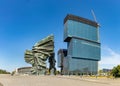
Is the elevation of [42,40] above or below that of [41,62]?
above

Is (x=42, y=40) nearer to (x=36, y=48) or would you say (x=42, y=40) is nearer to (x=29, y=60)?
(x=36, y=48)

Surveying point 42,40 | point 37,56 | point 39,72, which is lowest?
point 39,72

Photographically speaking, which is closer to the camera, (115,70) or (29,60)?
(115,70)

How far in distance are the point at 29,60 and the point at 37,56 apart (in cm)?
838

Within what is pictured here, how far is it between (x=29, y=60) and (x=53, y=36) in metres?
21.4

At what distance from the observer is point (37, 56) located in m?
127

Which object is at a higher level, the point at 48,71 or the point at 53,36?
the point at 53,36

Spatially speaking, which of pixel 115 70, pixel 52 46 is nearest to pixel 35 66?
pixel 52 46

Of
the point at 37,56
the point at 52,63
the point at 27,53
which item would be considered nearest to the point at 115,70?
the point at 52,63

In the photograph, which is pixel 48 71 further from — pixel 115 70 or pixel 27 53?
pixel 115 70

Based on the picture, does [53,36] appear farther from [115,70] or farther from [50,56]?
[115,70]

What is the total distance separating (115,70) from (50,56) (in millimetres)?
41782

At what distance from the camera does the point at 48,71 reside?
130625mm

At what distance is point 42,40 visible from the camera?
128m
